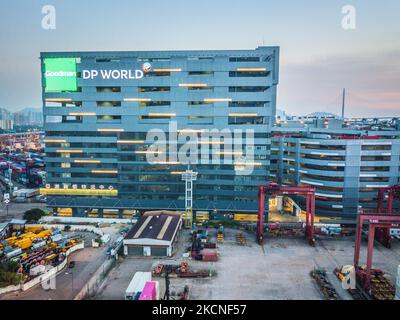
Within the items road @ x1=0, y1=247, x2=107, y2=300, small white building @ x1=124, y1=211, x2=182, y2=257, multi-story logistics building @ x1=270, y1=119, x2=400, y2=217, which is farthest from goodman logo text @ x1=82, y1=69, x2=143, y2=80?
multi-story logistics building @ x1=270, y1=119, x2=400, y2=217

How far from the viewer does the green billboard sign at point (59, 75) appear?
53.7 metres

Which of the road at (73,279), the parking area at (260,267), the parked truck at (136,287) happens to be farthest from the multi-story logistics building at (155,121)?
the parked truck at (136,287)

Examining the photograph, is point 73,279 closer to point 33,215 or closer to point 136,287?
point 136,287

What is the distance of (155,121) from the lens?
53.5 metres

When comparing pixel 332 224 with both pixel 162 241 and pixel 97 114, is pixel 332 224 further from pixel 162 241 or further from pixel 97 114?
pixel 97 114

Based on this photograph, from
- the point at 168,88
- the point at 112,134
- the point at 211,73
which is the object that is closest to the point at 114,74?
the point at 168,88

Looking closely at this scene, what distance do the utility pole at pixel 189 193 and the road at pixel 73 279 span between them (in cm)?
1496

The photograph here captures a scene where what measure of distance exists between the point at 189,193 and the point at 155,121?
1438 centimetres

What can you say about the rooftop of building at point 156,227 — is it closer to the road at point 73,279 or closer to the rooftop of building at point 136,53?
the road at point 73,279

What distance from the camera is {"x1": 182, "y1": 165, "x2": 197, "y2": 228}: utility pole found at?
4866 centimetres

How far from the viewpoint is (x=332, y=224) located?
166 ft
